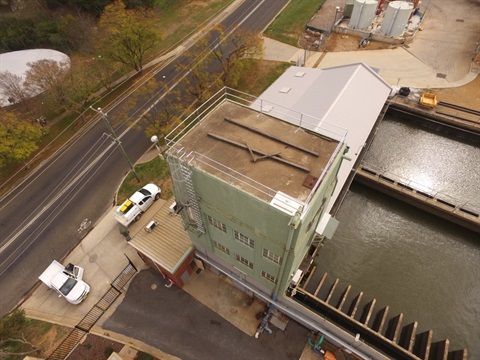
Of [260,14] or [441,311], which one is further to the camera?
[260,14]

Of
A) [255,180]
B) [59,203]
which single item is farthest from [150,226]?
[59,203]

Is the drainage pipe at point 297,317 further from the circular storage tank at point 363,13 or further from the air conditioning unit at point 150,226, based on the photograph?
the circular storage tank at point 363,13

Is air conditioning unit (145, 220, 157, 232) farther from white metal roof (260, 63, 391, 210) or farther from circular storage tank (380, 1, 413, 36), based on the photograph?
circular storage tank (380, 1, 413, 36)

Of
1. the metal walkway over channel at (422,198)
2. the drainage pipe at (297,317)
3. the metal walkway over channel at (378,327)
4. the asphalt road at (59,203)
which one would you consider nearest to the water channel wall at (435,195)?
the metal walkway over channel at (422,198)

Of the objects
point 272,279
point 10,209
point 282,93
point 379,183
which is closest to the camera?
point 272,279

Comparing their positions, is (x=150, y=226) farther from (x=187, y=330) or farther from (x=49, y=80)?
(x=49, y=80)

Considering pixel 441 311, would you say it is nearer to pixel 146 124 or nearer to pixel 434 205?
pixel 434 205

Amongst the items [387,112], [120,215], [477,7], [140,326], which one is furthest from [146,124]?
[477,7]
